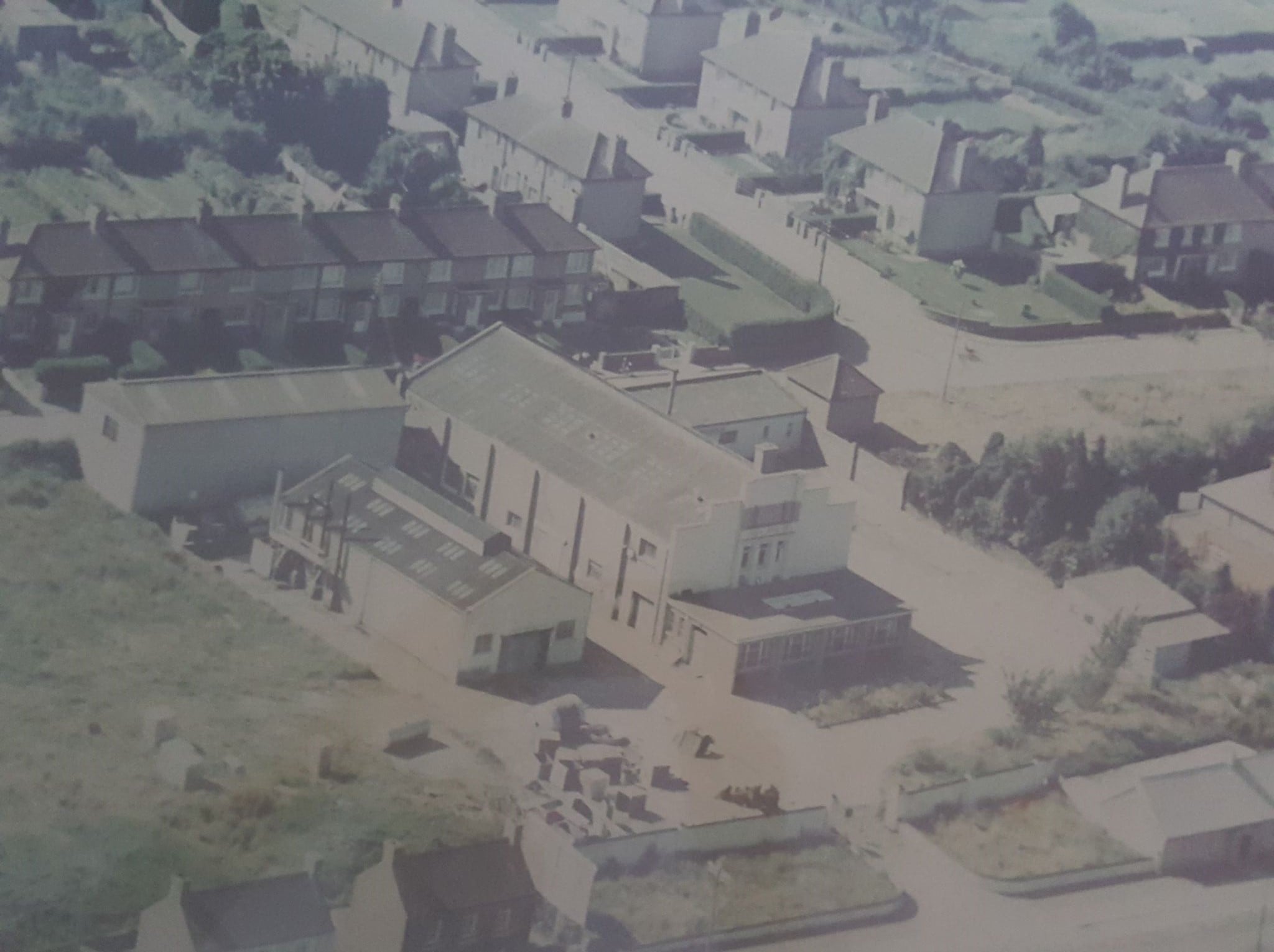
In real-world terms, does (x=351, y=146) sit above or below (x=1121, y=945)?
above

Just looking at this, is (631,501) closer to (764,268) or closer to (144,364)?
(144,364)

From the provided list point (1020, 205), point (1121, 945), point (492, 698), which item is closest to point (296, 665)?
point (492, 698)

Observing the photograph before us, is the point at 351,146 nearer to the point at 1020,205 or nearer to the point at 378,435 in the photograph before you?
the point at 378,435

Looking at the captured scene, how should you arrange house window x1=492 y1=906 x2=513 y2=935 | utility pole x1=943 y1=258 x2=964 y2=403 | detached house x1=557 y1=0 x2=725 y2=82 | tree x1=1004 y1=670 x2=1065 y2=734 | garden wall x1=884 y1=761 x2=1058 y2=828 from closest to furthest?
house window x1=492 y1=906 x2=513 y2=935 < garden wall x1=884 y1=761 x2=1058 y2=828 < tree x1=1004 y1=670 x2=1065 y2=734 < utility pole x1=943 y1=258 x2=964 y2=403 < detached house x1=557 y1=0 x2=725 y2=82

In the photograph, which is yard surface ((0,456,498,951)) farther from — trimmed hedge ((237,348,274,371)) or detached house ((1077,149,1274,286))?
detached house ((1077,149,1274,286))

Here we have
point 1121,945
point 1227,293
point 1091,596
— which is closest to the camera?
point 1121,945

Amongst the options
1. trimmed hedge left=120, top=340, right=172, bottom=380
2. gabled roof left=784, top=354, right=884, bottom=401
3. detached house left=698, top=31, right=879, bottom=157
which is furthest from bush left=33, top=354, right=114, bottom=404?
detached house left=698, top=31, right=879, bottom=157
